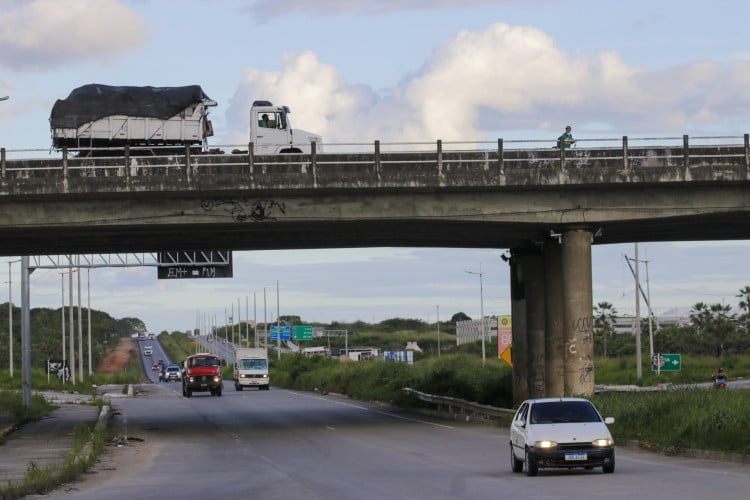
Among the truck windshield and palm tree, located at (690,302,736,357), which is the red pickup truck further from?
palm tree, located at (690,302,736,357)

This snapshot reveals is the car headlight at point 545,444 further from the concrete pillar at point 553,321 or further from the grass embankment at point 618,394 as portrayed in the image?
the concrete pillar at point 553,321

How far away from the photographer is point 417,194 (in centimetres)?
3522

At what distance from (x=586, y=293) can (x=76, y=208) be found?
51.7ft

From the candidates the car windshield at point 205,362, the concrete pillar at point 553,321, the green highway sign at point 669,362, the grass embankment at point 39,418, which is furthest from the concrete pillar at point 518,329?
the car windshield at point 205,362

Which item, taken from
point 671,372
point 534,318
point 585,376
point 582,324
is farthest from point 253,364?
point 582,324

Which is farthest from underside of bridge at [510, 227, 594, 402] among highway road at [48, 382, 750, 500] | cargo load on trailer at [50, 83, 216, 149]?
cargo load on trailer at [50, 83, 216, 149]

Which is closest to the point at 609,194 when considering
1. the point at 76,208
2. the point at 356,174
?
the point at 356,174

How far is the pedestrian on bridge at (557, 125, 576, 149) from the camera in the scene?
116 feet

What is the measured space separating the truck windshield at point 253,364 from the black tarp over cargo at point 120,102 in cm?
3985

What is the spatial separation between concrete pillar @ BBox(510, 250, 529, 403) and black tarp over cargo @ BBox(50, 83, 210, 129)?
13.7 meters

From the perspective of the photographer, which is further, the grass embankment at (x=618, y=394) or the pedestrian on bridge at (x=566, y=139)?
the pedestrian on bridge at (x=566, y=139)

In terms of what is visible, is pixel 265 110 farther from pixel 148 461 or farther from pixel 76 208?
pixel 148 461

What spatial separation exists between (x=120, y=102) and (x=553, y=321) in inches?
713

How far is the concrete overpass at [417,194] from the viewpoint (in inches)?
1340
